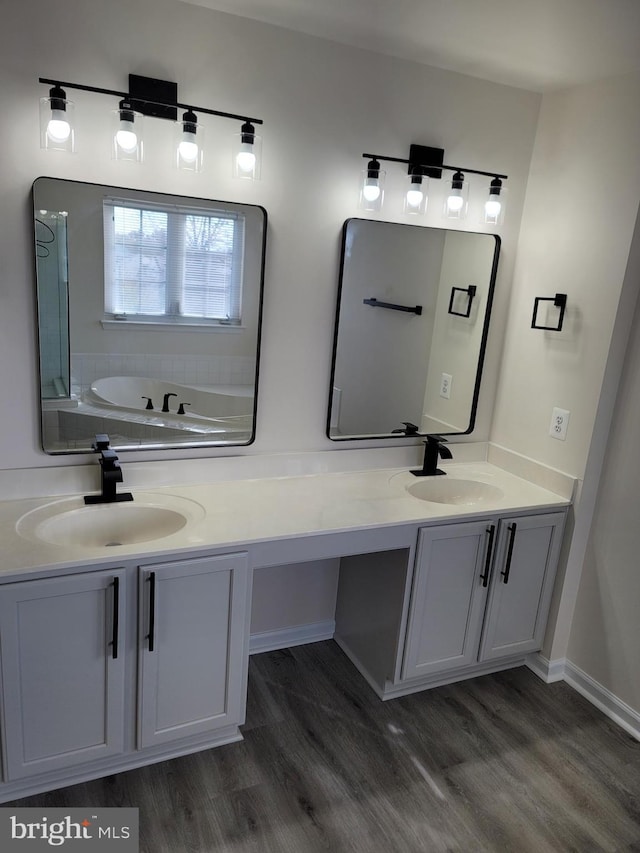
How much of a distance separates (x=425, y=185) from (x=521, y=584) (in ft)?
5.43

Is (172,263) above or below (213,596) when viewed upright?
above

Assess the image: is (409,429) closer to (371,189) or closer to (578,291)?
(578,291)

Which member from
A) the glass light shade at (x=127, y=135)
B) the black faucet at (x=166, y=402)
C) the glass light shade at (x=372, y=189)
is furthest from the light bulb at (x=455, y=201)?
the black faucet at (x=166, y=402)

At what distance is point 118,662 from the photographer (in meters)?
1.86

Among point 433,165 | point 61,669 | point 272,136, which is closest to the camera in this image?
point 61,669

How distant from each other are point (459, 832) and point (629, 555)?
1.19 m

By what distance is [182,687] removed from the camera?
199 cm

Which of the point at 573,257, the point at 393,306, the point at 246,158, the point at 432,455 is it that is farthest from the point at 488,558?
the point at 246,158

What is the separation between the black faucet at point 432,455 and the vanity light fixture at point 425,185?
3.09 feet

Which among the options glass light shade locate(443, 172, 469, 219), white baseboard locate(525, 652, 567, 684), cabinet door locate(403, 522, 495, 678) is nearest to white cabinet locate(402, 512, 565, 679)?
cabinet door locate(403, 522, 495, 678)

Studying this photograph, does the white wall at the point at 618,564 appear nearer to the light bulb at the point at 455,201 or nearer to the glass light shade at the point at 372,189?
the light bulb at the point at 455,201

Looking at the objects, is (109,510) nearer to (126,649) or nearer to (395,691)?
(126,649)

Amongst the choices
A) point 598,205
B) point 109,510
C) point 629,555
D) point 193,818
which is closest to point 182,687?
point 193,818

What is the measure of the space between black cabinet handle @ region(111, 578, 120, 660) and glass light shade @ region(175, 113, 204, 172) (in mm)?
1346
